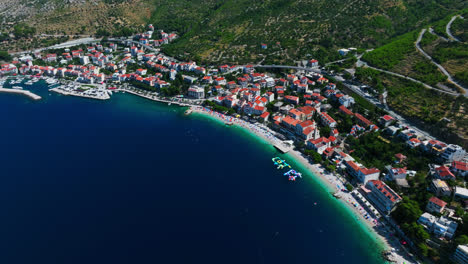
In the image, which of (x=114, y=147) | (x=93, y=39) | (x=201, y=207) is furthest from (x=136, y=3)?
(x=201, y=207)

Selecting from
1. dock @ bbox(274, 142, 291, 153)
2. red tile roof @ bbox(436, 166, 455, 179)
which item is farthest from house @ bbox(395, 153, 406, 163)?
dock @ bbox(274, 142, 291, 153)

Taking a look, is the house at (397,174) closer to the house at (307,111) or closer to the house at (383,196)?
the house at (383,196)

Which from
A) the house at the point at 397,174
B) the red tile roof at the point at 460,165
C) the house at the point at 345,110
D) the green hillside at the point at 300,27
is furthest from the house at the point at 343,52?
the house at the point at 397,174

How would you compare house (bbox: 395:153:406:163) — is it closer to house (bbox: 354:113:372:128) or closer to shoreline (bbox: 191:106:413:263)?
house (bbox: 354:113:372:128)

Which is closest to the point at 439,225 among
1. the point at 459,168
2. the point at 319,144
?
the point at 459,168

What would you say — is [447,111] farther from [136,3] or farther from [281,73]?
[136,3]

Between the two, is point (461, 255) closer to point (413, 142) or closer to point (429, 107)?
point (413, 142)

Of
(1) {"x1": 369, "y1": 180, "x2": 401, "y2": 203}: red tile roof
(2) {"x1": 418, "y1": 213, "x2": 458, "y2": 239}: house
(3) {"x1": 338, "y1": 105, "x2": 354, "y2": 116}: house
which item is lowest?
(2) {"x1": 418, "y1": 213, "x2": 458, "y2": 239}: house
